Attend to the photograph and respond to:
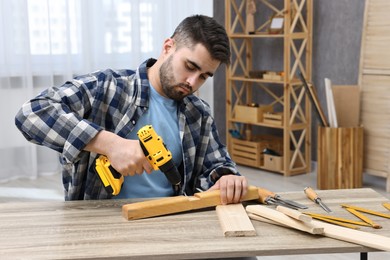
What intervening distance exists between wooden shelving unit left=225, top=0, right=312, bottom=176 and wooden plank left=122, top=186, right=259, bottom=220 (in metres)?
2.92

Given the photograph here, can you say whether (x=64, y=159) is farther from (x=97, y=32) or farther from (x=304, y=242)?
(x=97, y=32)

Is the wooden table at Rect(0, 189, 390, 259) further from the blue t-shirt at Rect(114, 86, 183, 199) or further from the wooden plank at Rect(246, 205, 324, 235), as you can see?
the blue t-shirt at Rect(114, 86, 183, 199)

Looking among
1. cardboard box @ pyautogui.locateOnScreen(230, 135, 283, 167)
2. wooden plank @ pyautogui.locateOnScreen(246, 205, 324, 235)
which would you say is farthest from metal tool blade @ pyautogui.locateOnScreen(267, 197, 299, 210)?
cardboard box @ pyautogui.locateOnScreen(230, 135, 283, 167)

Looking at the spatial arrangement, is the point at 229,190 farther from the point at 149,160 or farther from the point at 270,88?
the point at 270,88

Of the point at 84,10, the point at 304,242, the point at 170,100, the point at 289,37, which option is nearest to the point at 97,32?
the point at 84,10

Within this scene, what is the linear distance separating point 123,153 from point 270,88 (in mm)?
3698

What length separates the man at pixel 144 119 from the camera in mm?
1702

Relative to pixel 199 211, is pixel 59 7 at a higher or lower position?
higher

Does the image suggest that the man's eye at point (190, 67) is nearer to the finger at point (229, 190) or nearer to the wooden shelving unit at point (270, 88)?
the finger at point (229, 190)

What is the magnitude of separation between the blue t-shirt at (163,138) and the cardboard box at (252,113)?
282cm

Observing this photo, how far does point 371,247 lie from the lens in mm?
1383

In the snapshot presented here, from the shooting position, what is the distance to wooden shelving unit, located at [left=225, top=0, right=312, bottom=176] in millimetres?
4527

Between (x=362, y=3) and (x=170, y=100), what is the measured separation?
2830mm

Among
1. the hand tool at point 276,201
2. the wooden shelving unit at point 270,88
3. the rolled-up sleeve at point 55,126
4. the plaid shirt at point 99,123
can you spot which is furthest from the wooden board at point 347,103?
the rolled-up sleeve at point 55,126
